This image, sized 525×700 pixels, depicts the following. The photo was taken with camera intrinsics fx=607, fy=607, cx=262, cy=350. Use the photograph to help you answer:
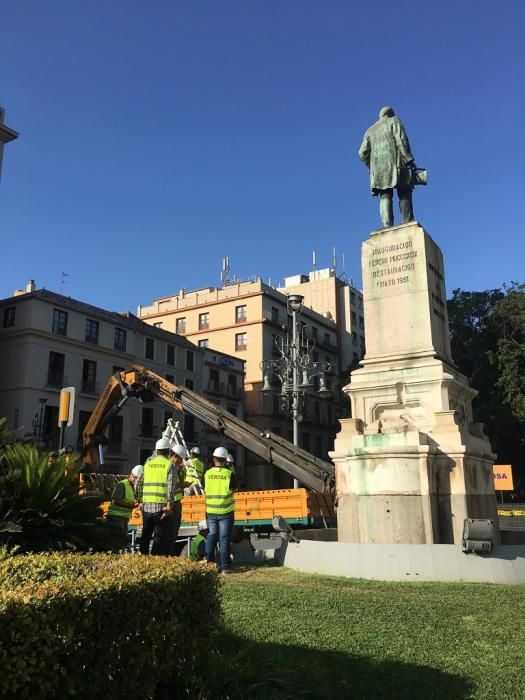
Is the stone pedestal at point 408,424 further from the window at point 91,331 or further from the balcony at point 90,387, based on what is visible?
the window at point 91,331

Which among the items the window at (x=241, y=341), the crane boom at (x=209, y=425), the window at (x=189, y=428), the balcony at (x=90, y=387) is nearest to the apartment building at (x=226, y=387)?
the window at (x=189, y=428)

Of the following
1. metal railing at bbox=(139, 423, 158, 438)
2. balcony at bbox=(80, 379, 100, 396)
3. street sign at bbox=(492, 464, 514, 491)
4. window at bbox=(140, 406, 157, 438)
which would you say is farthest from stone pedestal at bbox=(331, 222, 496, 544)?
window at bbox=(140, 406, 157, 438)

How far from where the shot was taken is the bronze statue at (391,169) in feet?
39.4

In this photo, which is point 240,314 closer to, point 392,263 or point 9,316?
point 9,316

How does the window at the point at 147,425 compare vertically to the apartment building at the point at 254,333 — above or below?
below

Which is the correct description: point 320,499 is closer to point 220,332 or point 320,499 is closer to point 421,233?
point 421,233

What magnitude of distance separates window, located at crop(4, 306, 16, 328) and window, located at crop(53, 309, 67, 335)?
264 cm

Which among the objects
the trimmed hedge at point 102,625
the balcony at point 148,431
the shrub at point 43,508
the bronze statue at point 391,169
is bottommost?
the trimmed hedge at point 102,625

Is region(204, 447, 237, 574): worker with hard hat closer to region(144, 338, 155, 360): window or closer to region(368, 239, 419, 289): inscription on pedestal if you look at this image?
region(368, 239, 419, 289): inscription on pedestal

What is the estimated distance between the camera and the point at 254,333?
58.0 metres

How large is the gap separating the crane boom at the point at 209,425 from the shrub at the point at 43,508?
12310mm

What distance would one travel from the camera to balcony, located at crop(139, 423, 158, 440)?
1813 inches

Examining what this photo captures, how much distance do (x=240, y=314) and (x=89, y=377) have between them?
62.5 feet

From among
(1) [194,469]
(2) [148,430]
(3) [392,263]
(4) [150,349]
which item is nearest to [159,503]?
(3) [392,263]
